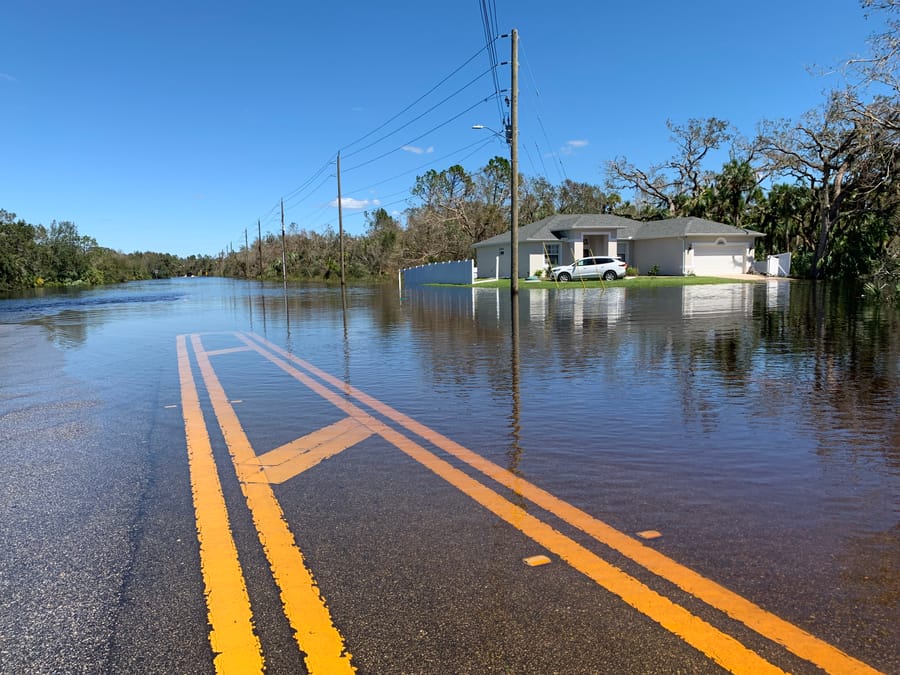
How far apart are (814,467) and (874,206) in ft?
165

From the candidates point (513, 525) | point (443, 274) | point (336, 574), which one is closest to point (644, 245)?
point (443, 274)

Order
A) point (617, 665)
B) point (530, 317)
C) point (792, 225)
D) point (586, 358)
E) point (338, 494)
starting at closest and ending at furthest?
point (617, 665) → point (338, 494) → point (586, 358) → point (530, 317) → point (792, 225)

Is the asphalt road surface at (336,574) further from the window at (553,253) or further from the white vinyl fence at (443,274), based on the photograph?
the window at (553,253)

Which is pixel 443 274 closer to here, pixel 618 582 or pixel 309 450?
pixel 309 450

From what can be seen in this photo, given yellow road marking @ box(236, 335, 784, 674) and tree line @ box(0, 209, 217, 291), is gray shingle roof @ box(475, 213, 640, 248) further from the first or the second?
tree line @ box(0, 209, 217, 291)

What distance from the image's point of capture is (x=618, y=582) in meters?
3.05

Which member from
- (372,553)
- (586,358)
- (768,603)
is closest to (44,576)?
(372,553)

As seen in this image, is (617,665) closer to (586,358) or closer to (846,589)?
(846,589)

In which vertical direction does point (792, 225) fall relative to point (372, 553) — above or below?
above

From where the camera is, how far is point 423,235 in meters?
64.2

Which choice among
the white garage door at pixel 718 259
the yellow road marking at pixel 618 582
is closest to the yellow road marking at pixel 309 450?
the yellow road marking at pixel 618 582

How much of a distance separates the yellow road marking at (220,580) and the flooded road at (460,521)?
17 mm

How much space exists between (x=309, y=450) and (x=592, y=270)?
36963mm

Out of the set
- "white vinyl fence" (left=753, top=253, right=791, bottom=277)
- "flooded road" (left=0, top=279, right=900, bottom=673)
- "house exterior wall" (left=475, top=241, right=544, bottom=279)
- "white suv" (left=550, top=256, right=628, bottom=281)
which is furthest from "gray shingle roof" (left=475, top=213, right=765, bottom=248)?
"flooded road" (left=0, top=279, right=900, bottom=673)
